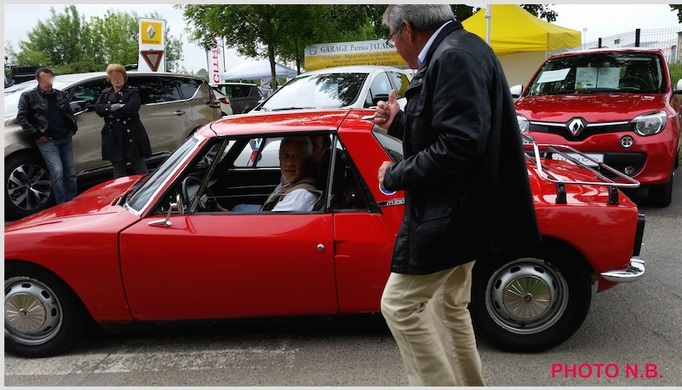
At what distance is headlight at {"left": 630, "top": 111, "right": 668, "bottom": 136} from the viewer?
6.53m

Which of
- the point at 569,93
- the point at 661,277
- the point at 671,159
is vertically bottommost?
the point at 661,277

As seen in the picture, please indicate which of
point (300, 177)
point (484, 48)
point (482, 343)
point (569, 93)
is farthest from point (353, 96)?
point (484, 48)

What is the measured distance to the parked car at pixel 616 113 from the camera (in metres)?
6.53

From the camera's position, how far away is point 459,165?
2.16m

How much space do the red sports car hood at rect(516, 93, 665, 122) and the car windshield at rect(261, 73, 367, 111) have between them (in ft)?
7.62

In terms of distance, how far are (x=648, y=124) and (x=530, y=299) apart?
4.06m

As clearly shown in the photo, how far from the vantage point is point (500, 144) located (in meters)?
2.34

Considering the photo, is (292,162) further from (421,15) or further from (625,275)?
(625,275)

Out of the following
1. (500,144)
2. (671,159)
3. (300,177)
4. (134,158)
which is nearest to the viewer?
(500,144)

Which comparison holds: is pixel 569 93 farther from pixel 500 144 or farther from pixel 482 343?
pixel 500 144

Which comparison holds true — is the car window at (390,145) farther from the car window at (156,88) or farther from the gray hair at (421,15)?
the car window at (156,88)

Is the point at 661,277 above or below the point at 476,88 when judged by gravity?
below

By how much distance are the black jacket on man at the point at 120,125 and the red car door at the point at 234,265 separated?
178 inches

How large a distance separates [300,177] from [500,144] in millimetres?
1747
